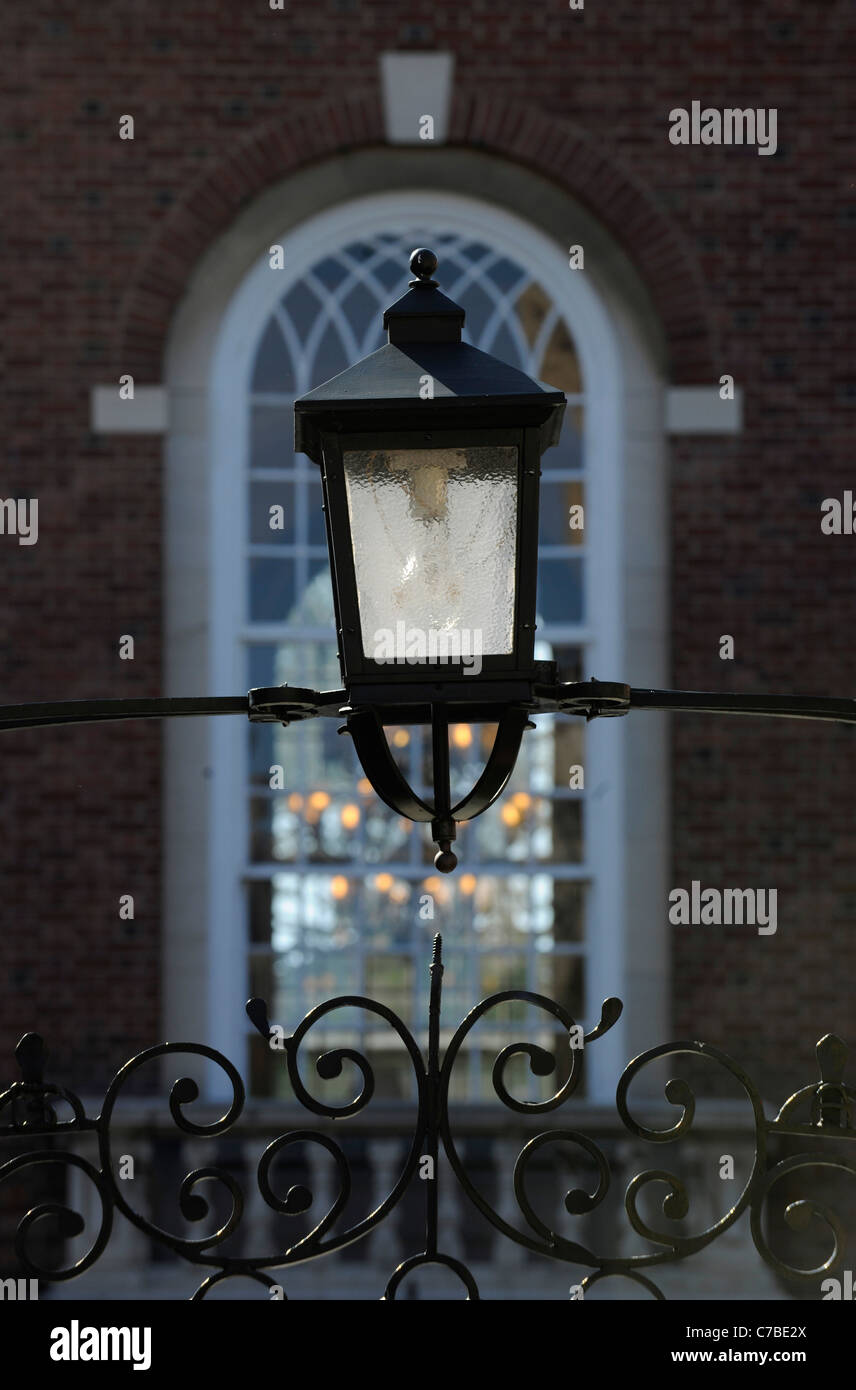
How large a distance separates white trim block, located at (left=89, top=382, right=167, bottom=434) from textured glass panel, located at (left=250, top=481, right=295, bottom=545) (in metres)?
0.63

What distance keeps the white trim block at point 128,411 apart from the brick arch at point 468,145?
11 centimetres

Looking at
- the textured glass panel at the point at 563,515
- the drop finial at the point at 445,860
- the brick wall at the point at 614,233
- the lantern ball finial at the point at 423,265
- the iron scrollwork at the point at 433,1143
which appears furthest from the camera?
the textured glass panel at the point at 563,515

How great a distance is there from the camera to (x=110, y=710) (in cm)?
235

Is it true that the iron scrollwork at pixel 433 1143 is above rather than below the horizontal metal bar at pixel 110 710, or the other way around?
below

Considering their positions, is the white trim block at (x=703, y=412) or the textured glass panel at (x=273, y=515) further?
the textured glass panel at (x=273, y=515)

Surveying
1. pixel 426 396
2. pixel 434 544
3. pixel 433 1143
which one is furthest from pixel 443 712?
pixel 433 1143

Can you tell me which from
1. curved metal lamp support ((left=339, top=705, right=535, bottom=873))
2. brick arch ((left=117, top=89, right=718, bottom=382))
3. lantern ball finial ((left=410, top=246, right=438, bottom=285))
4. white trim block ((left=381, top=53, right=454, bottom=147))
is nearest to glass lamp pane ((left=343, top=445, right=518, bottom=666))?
curved metal lamp support ((left=339, top=705, right=535, bottom=873))

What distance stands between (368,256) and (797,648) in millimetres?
3034

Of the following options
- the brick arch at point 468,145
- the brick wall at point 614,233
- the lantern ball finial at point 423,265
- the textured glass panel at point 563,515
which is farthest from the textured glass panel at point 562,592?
the lantern ball finial at point 423,265

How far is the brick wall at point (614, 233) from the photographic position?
7.67 meters

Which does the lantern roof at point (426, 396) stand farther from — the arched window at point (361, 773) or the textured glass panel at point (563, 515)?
the textured glass panel at point (563, 515)

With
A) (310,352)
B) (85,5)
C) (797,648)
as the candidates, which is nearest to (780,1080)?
(797,648)

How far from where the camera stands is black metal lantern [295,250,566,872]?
2.32 meters

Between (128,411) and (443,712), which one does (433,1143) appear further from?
(128,411)
